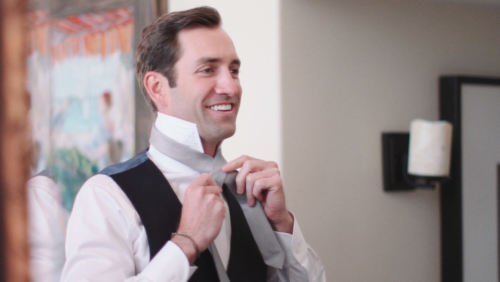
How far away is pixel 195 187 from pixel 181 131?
182 mm

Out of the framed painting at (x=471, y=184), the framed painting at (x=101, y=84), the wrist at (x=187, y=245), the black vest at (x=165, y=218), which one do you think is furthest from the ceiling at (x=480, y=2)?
the wrist at (x=187, y=245)

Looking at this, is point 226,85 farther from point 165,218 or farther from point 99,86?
point 99,86

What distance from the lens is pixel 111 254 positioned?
823 mm

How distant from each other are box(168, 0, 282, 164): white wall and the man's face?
53 cm

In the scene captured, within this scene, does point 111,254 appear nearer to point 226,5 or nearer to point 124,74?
point 124,74

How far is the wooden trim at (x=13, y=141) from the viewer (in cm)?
15

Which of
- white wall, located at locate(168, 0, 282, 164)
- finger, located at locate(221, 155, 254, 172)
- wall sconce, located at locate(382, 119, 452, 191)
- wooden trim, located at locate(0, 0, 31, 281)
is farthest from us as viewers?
wall sconce, located at locate(382, 119, 452, 191)

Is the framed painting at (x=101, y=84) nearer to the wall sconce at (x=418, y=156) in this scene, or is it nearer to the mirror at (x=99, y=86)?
the mirror at (x=99, y=86)

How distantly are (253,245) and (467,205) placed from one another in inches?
49.5

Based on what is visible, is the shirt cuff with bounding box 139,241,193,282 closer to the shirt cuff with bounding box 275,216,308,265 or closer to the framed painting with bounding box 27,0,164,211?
the shirt cuff with bounding box 275,216,308,265

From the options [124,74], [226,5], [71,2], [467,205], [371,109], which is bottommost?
[467,205]

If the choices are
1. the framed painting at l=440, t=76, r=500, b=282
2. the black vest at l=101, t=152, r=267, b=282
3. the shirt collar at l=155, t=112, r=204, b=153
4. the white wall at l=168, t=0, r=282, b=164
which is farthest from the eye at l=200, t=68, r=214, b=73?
the framed painting at l=440, t=76, r=500, b=282

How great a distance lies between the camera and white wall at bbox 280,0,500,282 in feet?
5.23

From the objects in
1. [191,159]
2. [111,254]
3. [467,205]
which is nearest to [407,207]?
[467,205]
